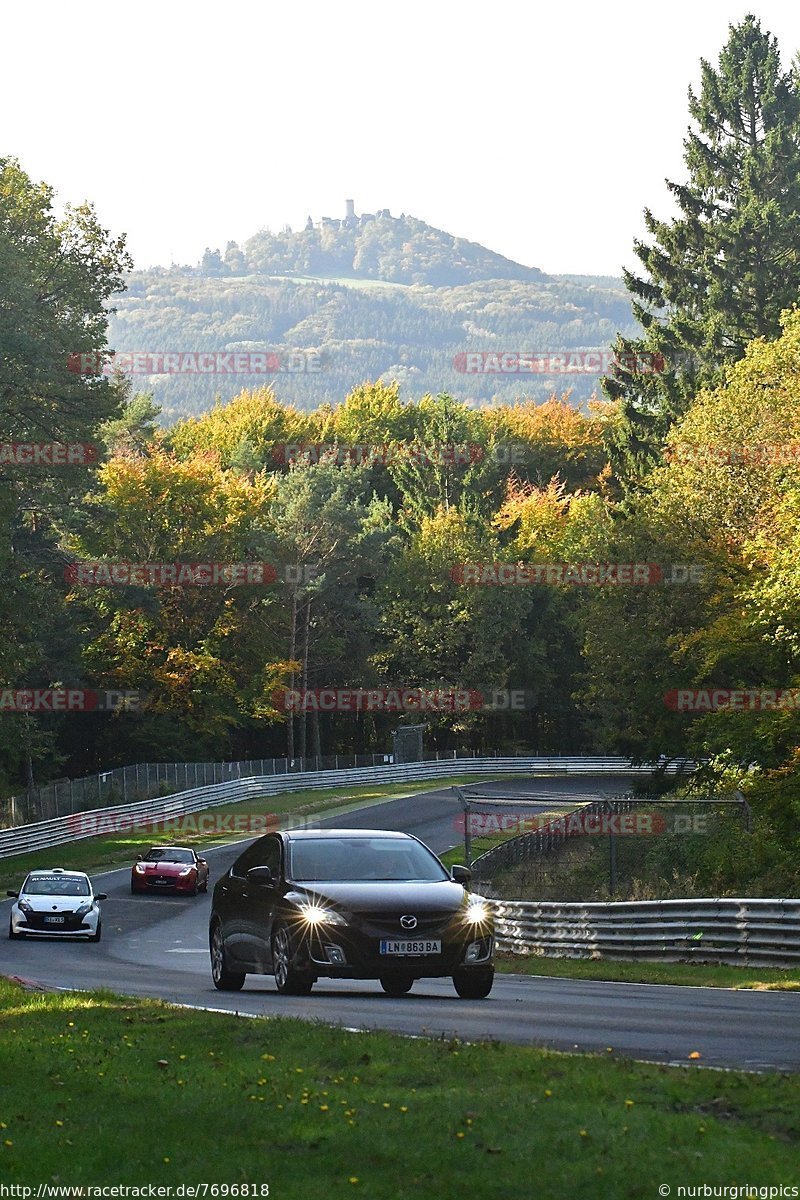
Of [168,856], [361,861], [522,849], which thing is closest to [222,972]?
[361,861]

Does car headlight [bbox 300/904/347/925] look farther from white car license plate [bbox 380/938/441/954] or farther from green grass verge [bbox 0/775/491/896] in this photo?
green grass verge [bbox 0/775/491/896]

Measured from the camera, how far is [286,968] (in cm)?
1694

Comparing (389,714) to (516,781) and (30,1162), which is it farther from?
(30,1162)

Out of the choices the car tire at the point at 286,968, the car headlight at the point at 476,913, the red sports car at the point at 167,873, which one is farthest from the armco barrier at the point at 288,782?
the car headlight at the point at 476,913

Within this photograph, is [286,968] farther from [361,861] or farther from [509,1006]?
[509,1006]

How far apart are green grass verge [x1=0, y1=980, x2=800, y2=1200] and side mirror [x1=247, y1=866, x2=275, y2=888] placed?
531 cm

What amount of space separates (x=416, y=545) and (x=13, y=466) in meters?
48.8

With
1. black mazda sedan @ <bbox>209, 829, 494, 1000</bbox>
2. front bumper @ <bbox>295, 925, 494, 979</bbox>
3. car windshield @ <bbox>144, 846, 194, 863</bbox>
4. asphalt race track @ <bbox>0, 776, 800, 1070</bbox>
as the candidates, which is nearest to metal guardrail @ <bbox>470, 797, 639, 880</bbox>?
asphalt race track @ <bbox>0, 776, 800, 1070</bbox>

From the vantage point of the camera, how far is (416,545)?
3907 inches

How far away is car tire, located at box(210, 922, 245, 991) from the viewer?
60.4 ft

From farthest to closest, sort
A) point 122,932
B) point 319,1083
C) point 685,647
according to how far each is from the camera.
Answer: point 685,647
point 122,932
point 319,1083

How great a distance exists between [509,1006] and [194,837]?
4571 centimetres

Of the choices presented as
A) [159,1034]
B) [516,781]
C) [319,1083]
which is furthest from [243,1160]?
[516,781]

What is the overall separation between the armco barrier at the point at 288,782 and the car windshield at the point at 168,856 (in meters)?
9.50
